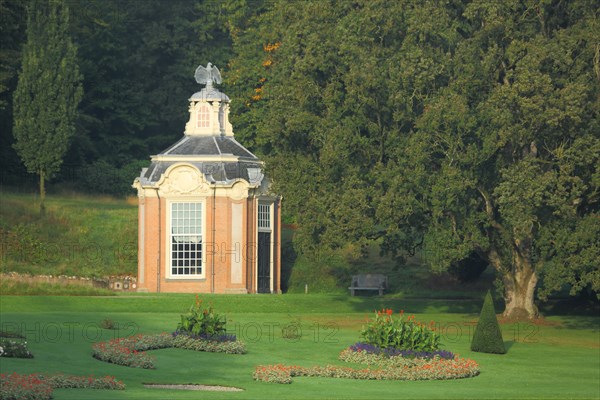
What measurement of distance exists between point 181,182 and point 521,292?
653 inches

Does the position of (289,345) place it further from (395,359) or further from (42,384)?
(42,384)

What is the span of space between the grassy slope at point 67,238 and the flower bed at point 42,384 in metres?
26.5

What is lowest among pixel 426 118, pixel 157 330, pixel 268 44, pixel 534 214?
pixel 157 330

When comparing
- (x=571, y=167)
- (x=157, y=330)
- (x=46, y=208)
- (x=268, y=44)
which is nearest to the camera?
(x=157, y=330)

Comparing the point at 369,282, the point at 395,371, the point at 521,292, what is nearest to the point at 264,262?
the point at 369,282

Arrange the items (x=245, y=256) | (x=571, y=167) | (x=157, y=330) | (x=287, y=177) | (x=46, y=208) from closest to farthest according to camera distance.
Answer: (x=157, y=330) → (x=571, y=167) → (x=287, y=177) → (x=245, y=256) → (x=46, y=208)

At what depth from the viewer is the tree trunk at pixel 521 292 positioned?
50.2 meters

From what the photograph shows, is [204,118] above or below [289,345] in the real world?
above

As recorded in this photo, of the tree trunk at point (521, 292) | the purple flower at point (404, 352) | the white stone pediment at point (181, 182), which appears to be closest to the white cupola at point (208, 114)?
the white stone pediment at point (181, 182)

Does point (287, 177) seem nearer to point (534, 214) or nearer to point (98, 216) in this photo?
point (534, 214)

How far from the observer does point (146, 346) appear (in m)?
38.4

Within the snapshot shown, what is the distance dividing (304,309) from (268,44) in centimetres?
2547

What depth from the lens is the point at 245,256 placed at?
189 feet

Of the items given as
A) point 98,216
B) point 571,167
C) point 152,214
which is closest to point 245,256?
point 152,214
